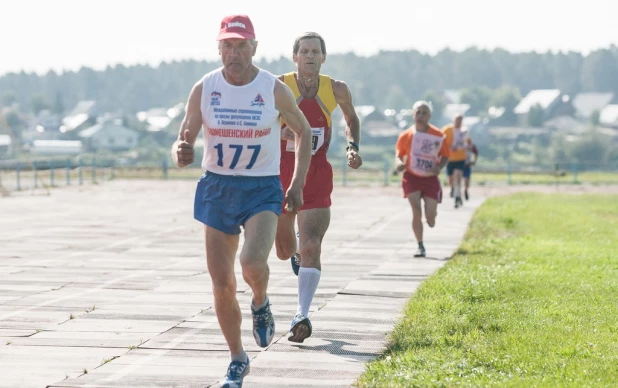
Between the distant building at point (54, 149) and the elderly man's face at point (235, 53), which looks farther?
the distant building at point (54, 149)

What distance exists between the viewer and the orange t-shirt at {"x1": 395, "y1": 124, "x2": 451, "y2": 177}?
16.7 m

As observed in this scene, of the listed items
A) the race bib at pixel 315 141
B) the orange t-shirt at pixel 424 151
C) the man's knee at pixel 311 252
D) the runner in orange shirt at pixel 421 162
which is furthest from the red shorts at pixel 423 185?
the man's knee at pixel 311 252

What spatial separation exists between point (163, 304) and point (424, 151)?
235 inches

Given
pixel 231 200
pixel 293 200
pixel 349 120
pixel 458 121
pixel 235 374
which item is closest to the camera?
pixel 235 374

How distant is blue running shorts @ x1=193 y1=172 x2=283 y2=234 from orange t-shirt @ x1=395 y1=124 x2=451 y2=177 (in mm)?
8805

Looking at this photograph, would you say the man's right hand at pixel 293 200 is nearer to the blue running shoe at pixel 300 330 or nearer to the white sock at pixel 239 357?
the white sock at pixel 239 357

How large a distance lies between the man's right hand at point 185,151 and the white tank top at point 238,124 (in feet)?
0.56

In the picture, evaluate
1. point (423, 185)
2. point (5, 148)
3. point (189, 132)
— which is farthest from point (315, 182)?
point (5, 148)

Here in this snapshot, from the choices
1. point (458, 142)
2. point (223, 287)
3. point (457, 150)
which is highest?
point (223, 287)

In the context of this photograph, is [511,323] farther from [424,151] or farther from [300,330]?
[424,151]

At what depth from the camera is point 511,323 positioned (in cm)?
973

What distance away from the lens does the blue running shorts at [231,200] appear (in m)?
7.92

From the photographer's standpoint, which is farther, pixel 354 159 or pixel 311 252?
pixel 354 159

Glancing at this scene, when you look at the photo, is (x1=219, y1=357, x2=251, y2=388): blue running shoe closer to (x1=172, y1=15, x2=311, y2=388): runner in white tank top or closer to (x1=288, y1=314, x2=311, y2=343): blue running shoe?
(x1=172, y1=15, x2=311, y2=388): runner in white tank top
